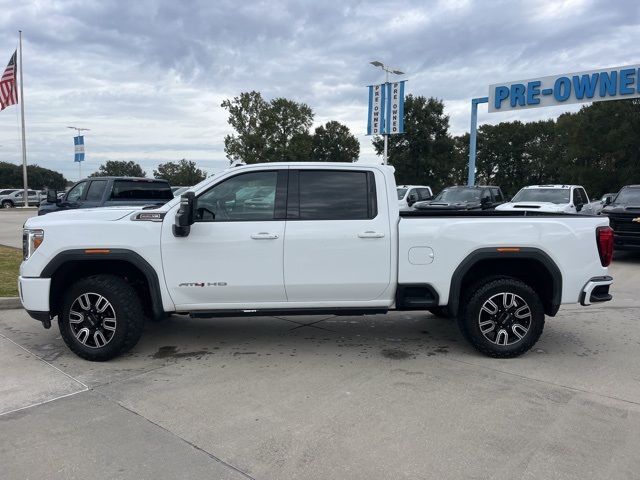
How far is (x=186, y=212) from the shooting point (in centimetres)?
457

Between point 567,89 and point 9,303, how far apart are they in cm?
2305

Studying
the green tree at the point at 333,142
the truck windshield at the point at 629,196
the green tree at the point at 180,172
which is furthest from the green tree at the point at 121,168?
the truck windshield at the point at 629,196

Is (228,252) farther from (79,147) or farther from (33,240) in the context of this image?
(79,147)

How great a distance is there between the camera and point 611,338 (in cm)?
588

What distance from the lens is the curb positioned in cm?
705

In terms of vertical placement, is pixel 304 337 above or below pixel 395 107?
below

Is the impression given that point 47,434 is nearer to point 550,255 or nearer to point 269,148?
point 550,255

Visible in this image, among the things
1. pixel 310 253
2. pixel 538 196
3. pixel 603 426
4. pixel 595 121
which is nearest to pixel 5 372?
pixel 310 253

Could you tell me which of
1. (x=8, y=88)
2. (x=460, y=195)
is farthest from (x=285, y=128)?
(x=460, y=195)

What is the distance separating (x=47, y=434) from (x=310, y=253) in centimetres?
251

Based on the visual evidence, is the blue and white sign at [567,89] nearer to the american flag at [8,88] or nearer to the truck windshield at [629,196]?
the truck windshield at [629,196]

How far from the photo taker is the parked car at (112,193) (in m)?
12.8

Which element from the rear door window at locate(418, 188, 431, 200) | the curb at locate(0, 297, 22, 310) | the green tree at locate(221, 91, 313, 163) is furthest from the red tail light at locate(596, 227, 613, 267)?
the green tree at locate(221, 91, 313, 163)

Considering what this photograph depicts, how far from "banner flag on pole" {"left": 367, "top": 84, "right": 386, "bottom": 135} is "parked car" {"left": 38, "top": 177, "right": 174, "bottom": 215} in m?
16.5
